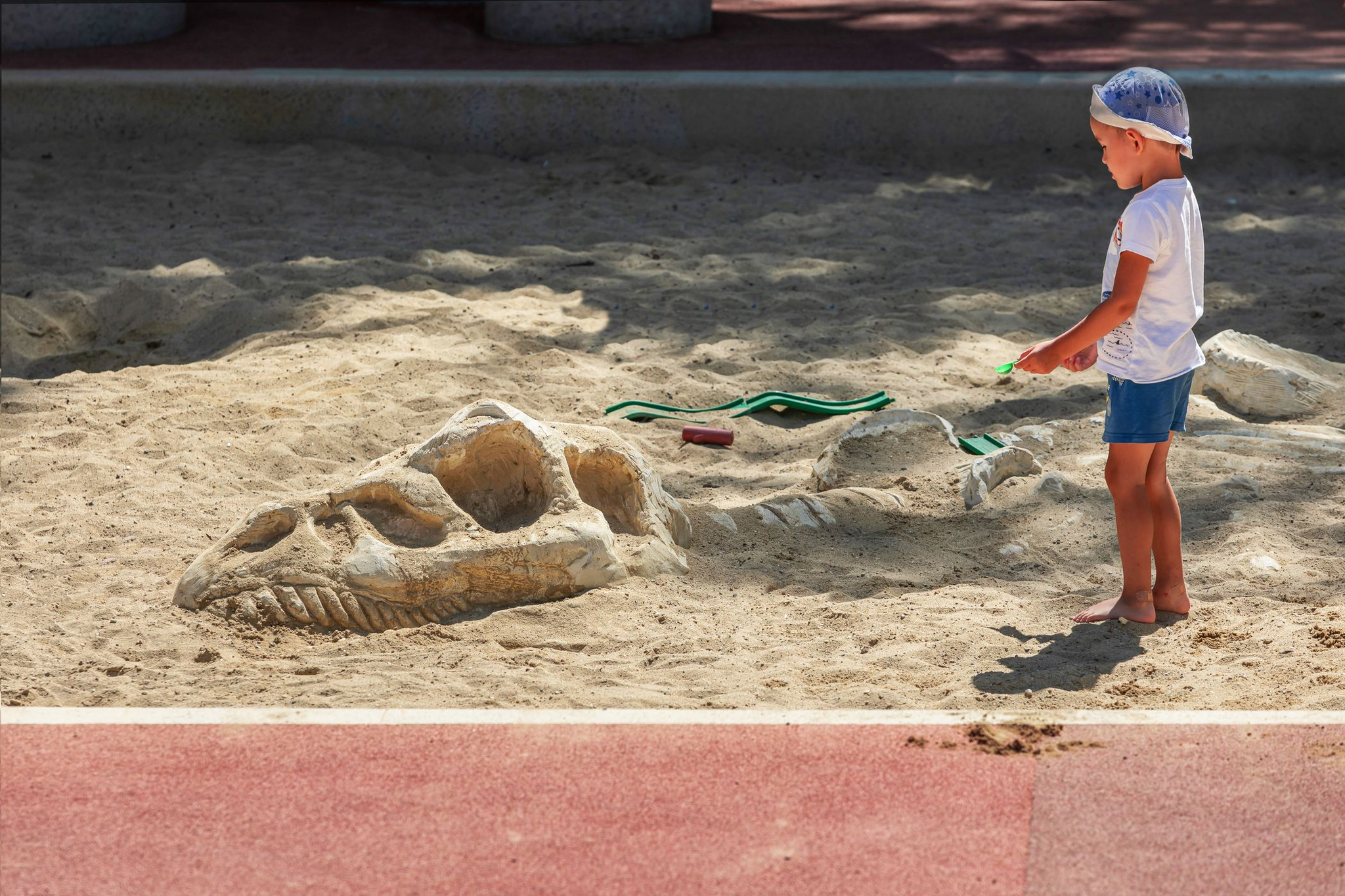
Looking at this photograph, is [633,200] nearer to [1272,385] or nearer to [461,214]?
[461,214]

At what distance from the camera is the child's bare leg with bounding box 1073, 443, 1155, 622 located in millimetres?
3678

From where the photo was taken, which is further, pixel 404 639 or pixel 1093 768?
pixel 404 639

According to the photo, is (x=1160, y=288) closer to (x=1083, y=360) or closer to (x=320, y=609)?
(x=1083, y=360)

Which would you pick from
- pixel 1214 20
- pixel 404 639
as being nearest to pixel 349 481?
pixel 404 639

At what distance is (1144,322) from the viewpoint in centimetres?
354

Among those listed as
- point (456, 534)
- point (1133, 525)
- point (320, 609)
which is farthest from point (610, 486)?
point (1133, 525)

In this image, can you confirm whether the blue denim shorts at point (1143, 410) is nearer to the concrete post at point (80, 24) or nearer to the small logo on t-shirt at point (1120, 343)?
the small logo on t-shirt at point (1120, 343)

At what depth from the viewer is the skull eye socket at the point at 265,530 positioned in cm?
404

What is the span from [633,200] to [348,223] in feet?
6.04

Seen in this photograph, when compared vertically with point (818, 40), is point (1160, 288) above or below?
below

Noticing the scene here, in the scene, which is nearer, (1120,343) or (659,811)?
(659,811)

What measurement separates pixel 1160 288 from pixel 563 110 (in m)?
6.77

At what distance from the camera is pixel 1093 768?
9.67 ft

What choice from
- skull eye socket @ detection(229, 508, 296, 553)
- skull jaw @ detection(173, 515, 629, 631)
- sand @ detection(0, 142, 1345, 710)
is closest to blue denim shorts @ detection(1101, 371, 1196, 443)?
sand @ detection(0, 142, 1345, 710)
